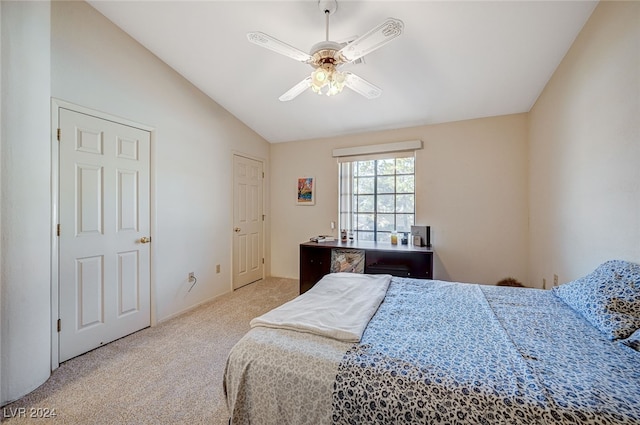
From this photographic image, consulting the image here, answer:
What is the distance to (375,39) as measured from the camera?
1.50 metres

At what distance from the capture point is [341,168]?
3955 millimetres

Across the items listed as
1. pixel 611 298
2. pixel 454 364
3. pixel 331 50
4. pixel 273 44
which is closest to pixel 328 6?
pixel 331 50

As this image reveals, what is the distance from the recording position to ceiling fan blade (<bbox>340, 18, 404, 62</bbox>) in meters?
1.38

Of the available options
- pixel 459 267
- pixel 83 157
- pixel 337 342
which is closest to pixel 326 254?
pixel 459 267

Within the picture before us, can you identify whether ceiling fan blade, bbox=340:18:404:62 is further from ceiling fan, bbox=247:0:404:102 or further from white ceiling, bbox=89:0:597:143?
white ceiling, bbox=89:0:597:143

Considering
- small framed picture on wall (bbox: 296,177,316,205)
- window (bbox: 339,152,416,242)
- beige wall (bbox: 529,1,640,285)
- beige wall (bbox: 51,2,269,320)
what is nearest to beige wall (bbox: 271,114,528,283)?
window (bbox: 339,152,416,242)

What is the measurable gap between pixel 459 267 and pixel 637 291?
2.14 m

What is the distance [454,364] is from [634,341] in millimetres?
801

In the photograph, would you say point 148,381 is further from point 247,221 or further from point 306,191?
point 306,191

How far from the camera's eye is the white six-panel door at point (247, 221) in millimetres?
3809

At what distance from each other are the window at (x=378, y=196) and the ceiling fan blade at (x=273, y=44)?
2187mm

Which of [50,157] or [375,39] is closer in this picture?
[375,39]

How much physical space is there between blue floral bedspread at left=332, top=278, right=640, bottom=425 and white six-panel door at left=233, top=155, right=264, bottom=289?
2902 mm

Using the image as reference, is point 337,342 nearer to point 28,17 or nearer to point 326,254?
point 326,254
